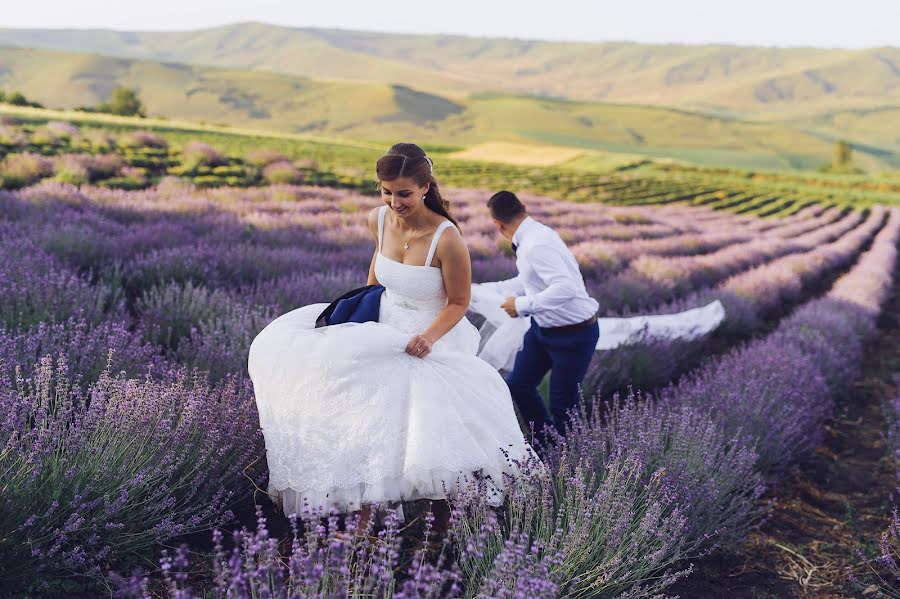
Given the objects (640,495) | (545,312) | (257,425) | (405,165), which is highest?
(405,165)

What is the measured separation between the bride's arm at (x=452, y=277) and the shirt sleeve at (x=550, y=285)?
35.0 inches

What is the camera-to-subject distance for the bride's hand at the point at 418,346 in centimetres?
262

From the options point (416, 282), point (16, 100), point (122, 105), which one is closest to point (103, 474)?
point (416, 282)

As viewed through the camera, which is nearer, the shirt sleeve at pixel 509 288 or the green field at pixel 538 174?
the shirt sleeve at pixel 509 288

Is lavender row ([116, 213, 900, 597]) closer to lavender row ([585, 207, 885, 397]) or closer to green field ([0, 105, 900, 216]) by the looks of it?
lavender row ([585, 207, 885, 397])

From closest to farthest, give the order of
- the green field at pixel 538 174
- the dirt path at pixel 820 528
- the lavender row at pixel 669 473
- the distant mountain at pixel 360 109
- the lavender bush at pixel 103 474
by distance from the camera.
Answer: the lavender bush at pixel 103 474 < the lavender row at pixel 669 473 < the dirt path at pixel 820 528 < the green field at pixel 538 174 < the distant mountain at pixel 360 109

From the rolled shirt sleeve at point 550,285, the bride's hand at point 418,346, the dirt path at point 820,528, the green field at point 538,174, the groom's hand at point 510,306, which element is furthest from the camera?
the green field at point 538,174

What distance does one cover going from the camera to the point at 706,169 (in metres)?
42.8

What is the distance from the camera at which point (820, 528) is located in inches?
150

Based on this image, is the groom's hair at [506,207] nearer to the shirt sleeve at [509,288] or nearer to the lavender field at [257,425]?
the shirt sleeve at [509,288]

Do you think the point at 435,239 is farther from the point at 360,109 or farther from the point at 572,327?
the point at 360,109

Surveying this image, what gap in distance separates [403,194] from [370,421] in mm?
834

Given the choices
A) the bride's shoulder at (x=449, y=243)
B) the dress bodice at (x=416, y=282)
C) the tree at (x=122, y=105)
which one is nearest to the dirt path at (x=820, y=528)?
the dress bodice at (x=416, y=282)

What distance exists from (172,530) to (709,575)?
87.1 inches
